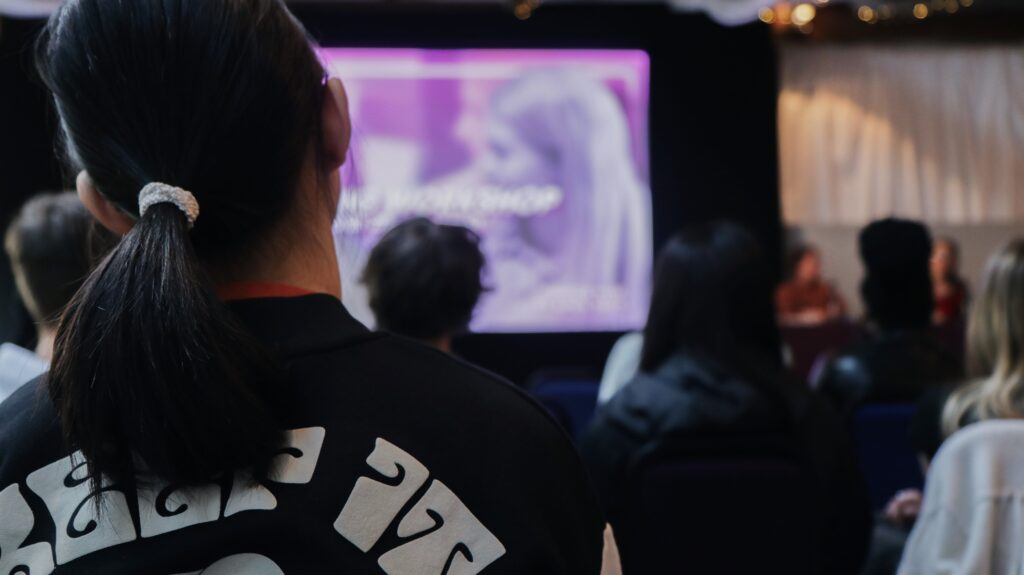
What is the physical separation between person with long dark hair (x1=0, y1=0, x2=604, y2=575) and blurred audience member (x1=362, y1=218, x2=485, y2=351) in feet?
4.73

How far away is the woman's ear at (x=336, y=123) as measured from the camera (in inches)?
34.2

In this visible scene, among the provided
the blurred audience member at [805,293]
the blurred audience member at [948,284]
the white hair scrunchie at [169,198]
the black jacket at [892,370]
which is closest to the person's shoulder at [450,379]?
the white hair scrunchie at [169,198]

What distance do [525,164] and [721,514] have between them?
16.4 ft

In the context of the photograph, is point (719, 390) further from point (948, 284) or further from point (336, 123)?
point (948, 284)

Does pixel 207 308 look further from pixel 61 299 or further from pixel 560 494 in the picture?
pixel 61 299

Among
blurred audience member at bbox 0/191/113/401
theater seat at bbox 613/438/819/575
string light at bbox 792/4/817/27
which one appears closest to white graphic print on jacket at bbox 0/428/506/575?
blurred audience member at bbox 0/191/113/401

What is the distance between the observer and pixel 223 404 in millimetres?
743

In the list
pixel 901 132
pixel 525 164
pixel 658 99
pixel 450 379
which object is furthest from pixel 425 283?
pixel 901 132

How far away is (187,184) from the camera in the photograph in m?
0.80

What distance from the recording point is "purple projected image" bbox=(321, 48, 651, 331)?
272 inches

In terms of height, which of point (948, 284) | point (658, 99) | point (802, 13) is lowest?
point (948, 284)

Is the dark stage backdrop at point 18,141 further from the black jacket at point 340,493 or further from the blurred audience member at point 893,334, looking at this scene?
the black jacket at point 340,493

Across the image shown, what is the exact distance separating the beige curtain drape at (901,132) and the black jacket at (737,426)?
574 cm

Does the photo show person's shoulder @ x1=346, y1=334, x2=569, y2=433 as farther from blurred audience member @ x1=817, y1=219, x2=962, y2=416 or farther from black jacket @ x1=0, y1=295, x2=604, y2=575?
blurred audience member @ x1=817, y1=219, x2=962, y2=416
